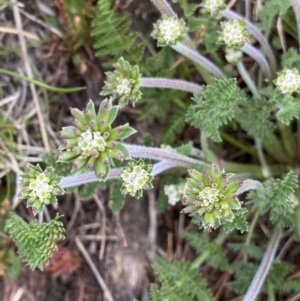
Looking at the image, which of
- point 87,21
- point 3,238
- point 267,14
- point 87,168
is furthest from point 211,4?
point 3,238

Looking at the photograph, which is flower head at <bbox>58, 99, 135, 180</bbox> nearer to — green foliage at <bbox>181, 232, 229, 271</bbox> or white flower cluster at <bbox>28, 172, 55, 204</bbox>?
white flower cluster at <bbox>28, 172, 55, 204</bbox>

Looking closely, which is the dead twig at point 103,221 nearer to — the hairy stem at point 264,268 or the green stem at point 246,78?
the hairy stem at point 264,268

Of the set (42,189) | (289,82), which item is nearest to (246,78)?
(289,82)

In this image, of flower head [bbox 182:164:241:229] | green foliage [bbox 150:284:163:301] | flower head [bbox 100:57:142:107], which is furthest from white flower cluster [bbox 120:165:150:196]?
green foliage [bbox 150:284:163:301]

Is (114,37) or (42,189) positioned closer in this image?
(42,189)

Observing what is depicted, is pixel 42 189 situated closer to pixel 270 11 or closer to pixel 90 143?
pixel 90 143

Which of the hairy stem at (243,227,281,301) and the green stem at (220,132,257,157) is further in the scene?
the green stem at (220,132,257,157)
